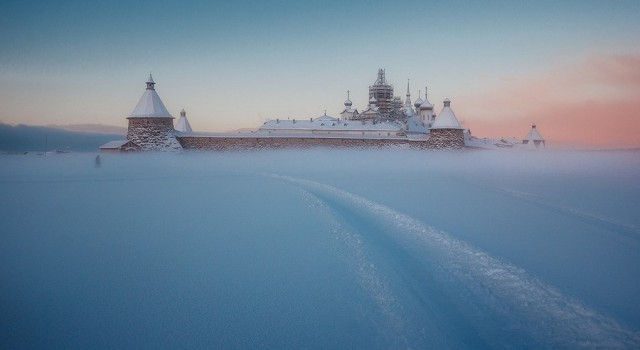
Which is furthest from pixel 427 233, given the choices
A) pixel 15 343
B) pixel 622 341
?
pixel 15 343

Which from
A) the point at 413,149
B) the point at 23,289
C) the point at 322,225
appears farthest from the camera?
the point at 413,149

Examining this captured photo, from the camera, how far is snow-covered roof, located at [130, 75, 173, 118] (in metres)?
24.8

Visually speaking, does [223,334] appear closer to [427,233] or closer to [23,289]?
[23,289]

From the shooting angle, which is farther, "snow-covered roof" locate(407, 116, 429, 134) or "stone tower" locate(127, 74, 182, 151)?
"snow-covered roof" locate(407, 116, 429, 134)

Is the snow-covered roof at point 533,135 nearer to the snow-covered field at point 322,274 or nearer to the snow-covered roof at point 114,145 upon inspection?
the snow-covered field at point 322,274

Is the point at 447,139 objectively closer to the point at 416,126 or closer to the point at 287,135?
the point at 287,135

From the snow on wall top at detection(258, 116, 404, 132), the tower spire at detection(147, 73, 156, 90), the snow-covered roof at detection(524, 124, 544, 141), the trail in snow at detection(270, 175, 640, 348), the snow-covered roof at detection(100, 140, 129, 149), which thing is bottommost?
the trail in snow at detection(270, 175, 640, 348)

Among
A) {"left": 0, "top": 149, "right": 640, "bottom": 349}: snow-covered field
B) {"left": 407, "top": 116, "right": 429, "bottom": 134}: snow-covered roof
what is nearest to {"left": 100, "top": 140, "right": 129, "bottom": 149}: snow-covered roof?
{"left": 0, "top": 149, "right": 640, "bottom": 349}: snow-covered field

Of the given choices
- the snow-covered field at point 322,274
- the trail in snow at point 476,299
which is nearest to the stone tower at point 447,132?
the snow-covered field at point 322,274

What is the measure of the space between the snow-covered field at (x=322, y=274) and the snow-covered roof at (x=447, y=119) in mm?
20948

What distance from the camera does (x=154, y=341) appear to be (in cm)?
294

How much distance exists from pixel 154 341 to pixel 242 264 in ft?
5.23

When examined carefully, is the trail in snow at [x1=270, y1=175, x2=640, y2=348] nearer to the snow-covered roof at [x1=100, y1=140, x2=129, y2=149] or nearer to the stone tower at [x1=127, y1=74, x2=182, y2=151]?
the stone tower at [x1=127, y1=74, x2=182, y2=151]

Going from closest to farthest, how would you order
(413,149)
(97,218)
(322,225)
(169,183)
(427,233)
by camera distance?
(427,233) < (322,225) < (97,218) < (169,183) < (413,149)
